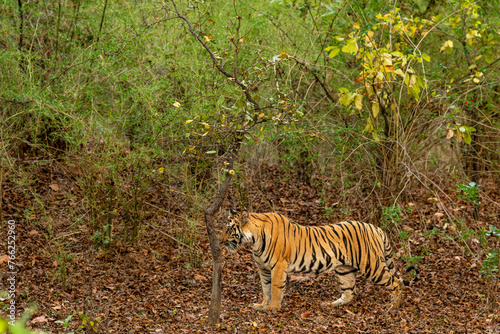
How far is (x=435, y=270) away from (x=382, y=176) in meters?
1.40

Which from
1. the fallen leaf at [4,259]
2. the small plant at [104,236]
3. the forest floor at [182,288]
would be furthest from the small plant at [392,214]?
the fallen leaf at [4,259]

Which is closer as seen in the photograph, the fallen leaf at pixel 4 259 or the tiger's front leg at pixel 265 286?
the tiger's front leg at pixel 265 286

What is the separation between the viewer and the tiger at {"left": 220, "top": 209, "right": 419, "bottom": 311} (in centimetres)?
531

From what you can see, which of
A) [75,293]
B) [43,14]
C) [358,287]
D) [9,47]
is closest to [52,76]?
[9,47]

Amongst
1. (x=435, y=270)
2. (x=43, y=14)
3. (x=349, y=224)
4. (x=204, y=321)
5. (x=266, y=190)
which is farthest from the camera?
(x=266, y=190)

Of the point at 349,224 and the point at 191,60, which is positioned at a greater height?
the point at 191,60

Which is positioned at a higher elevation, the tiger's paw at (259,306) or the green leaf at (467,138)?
the green leaf at (467,138)

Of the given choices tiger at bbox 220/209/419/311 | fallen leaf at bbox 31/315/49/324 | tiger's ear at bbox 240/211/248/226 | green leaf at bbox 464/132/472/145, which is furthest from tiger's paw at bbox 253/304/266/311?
green leaf at bbox 464/132/472/145

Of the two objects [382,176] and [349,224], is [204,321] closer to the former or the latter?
[349,224]

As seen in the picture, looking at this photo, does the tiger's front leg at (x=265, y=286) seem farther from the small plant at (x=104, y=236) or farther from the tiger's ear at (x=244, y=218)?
the small plant at (x=104, y=236)

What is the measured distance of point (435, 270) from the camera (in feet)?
21.4

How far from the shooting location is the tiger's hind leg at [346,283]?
18.2 ft

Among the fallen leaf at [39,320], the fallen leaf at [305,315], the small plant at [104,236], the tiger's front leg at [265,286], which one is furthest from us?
the small plant at [104,236]

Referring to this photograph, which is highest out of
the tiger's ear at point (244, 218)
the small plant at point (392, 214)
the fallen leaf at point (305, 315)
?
the tiger's ear at point (244, 218)
